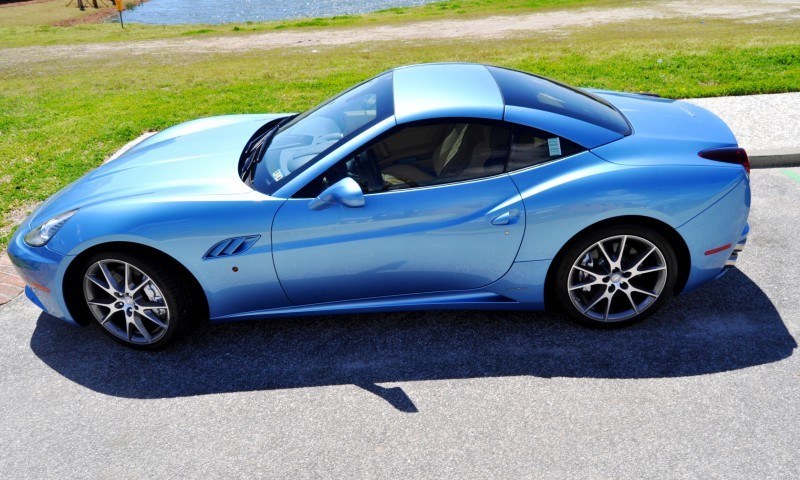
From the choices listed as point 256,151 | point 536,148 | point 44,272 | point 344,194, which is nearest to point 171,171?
point 256,151

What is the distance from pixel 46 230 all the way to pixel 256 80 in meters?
7.62

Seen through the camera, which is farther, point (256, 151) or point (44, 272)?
point (256, 151)

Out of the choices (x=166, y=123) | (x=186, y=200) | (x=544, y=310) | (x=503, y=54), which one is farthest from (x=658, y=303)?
(x=503, y=54)

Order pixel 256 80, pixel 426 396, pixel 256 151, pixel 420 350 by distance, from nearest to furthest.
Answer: pixel 426 396 < pixel 420 350 < pixel 256 151 < pixel 256 80

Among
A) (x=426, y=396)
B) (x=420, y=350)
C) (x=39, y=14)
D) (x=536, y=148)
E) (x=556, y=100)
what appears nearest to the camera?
(x=426, y=396)

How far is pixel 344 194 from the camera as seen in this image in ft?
12.2

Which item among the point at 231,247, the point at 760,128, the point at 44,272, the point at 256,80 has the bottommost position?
the point at 760,128

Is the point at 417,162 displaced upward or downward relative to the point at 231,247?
upward

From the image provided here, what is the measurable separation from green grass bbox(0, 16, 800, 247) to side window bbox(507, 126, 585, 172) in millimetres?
4574

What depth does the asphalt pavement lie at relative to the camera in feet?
10.7

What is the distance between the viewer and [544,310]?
4.27m

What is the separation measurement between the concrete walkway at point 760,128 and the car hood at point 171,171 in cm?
100

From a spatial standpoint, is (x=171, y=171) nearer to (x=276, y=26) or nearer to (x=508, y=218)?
(x=508, y=218)

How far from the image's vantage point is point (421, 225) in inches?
151
